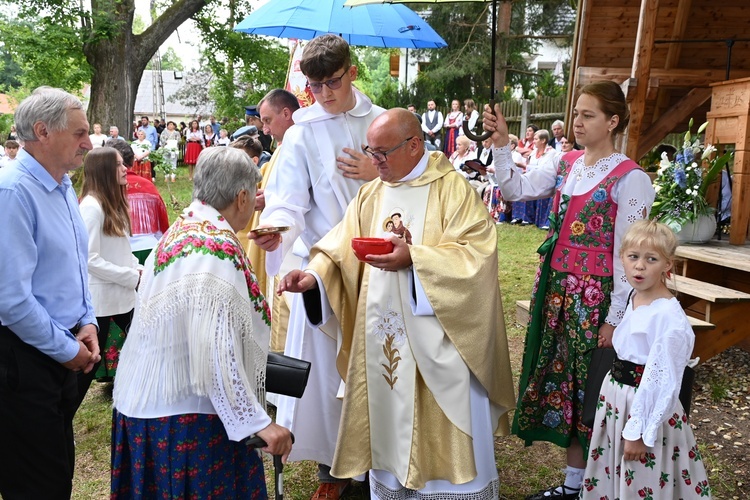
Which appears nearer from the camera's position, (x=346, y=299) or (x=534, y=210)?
(x=346, y=299)

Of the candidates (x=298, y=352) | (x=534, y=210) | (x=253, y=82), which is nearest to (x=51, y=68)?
(x=253, y=82)

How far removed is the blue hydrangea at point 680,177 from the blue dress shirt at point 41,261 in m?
4.77

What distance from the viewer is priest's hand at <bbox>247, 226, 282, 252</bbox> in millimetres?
3350

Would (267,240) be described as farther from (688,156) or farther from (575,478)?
(688,156)

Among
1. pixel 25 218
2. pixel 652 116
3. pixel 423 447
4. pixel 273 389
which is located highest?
pixel 652 116

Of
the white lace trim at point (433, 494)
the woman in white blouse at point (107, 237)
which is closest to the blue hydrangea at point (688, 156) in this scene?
the white lace trim at point (433, 494)

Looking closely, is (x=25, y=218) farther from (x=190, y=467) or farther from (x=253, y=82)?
(x=253, y=82)

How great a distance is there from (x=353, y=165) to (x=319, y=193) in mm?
236

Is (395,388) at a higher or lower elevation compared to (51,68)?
lower

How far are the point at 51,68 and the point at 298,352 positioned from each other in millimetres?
16010

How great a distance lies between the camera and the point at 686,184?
610 cm

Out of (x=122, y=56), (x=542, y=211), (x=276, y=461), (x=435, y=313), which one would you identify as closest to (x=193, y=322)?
(x=276, y=461)

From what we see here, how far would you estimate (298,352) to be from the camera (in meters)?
3.85

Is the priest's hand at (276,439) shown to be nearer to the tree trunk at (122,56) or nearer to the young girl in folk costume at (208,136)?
the tree trunk at (122,56)
